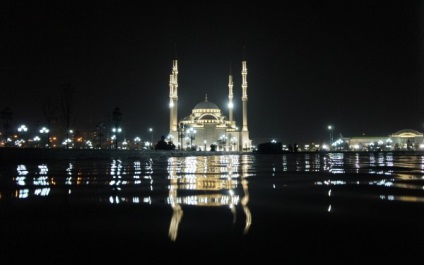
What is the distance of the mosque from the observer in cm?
14300

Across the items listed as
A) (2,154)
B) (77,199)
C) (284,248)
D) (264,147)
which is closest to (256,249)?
(284,248)

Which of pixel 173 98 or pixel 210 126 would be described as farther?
pixel 210 126

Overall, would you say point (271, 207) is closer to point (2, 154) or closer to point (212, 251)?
point (212, 251)

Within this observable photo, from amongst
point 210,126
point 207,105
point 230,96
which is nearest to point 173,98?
point 210,126

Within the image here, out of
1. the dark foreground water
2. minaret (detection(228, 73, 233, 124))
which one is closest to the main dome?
minaret (detection(228, 73, 233, 124))

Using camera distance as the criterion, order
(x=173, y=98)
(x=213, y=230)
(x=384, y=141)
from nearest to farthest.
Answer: (x=213, y=230) < (x=173, y=98) < (x=384, y=141)

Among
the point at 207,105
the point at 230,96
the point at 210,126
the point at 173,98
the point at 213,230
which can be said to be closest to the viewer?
the point at 213,230

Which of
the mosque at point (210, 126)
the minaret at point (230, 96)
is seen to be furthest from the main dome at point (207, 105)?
the minaret at point (230, 96)

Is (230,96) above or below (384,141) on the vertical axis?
above

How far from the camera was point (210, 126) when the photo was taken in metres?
156

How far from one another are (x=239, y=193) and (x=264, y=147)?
75.7m

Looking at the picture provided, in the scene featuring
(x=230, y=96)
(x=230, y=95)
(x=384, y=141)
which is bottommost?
(x=384, y=141)

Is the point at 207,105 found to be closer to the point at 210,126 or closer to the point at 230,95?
the point at 230,95

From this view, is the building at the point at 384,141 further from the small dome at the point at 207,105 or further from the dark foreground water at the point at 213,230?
the dark foreground water at the point at 213,230
